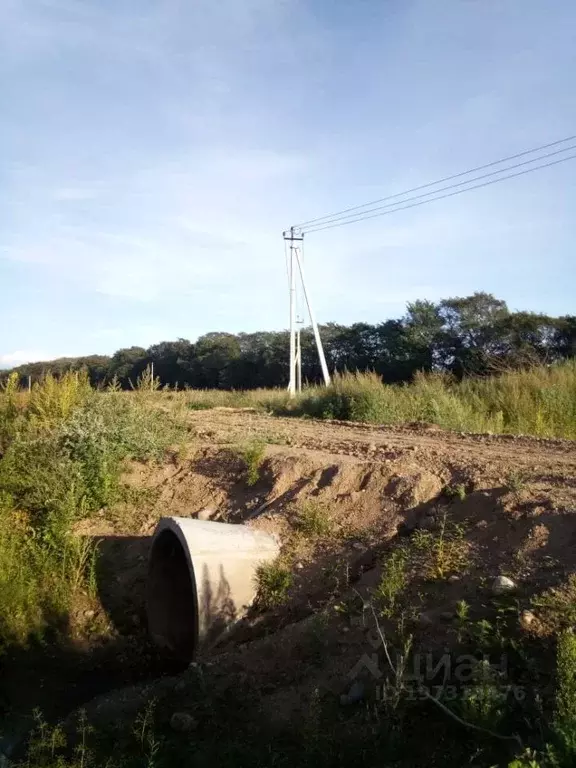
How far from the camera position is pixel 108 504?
7.61m

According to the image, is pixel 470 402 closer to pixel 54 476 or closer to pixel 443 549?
pixel 54 476

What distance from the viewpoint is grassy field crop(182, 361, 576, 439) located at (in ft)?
35.3

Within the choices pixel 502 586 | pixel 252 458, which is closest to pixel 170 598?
pixel 252 458

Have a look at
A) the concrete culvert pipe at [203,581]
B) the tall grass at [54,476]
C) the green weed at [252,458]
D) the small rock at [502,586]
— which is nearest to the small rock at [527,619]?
the small rock at [502,586]

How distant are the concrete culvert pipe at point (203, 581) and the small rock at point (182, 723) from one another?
2.98 ft

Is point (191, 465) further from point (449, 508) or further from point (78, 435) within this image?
point (449, 508)

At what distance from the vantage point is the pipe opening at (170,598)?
6.21m

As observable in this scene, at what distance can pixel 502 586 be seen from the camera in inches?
165

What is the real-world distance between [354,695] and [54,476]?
4.62 m

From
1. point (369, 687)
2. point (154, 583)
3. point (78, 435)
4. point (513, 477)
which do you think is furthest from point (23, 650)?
point (513, 477)

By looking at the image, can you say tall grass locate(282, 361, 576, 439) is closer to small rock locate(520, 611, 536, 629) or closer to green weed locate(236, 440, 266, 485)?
green weed locate(236, 440, 266, 485)

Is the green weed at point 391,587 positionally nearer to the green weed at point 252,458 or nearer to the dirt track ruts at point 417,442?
the dirt track ruts at point 417,442

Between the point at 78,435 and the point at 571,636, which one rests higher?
the point at 78,435

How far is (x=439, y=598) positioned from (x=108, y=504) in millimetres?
4250
